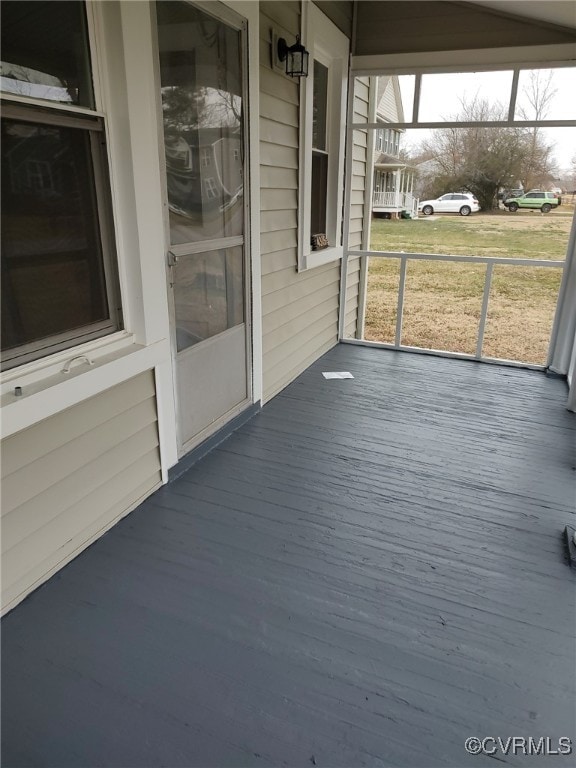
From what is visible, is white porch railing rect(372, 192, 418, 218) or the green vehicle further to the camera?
white porch railing rect(372, 192, 418, 218)

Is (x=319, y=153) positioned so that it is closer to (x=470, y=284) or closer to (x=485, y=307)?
(x=485, y=307)

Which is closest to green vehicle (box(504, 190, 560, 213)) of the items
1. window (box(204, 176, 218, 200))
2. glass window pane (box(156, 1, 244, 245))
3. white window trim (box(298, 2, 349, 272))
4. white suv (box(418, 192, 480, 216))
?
white suv (box(418, 192, 480, 216))

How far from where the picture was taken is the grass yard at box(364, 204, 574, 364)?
447 cm

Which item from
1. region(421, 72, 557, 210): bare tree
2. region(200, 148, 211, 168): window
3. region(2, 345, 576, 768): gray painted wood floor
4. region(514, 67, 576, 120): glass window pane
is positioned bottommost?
region(2, 345, 576, 768): gray painted wood floor

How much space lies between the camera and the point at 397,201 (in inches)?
194

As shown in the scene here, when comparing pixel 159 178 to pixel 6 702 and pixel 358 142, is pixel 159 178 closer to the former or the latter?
pixel 6 702

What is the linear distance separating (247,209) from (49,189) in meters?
1.41

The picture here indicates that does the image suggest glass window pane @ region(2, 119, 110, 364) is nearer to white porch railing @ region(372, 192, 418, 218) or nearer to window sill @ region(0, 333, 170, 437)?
window sill @ region(0, 333, 170, 437)

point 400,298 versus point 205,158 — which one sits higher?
point 205,158

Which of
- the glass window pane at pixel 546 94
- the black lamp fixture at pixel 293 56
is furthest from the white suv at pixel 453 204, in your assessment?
the black lamp fixture at pixel 293 56

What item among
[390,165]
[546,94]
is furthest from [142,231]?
[546,94]

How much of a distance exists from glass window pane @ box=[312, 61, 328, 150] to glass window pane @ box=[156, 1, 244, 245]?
1564mm

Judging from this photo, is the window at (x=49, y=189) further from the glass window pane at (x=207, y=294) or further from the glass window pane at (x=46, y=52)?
the glass window pane at (x=207, y=294)

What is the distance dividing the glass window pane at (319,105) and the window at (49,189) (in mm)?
2667
